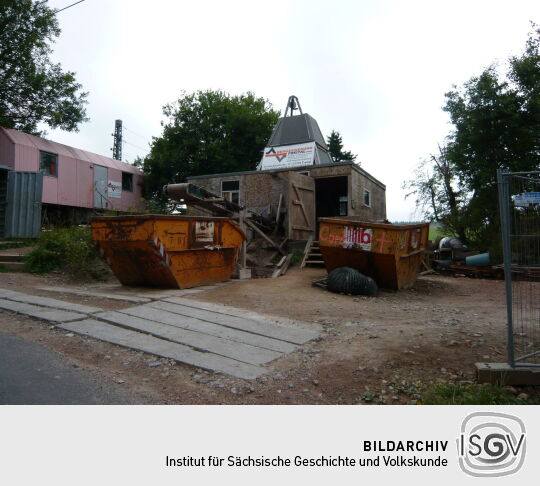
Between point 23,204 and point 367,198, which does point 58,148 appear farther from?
point 367,198

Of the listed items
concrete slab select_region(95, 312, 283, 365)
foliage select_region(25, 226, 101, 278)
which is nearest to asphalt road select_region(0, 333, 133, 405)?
concrete slab select_region(95, 312, 283, 365)

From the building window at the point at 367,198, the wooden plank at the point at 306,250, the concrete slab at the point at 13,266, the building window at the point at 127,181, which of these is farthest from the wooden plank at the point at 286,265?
the building window at the point at 127,181

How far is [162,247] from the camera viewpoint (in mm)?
6984

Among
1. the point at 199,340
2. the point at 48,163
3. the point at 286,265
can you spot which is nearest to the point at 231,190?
the point at 286,265

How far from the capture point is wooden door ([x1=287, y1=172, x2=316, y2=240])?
45.0 ft

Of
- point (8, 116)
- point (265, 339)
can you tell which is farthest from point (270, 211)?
point (8, 116)

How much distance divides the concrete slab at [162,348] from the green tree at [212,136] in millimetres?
22798

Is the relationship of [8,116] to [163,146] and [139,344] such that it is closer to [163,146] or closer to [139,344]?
[163,146]

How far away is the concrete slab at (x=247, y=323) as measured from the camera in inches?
188

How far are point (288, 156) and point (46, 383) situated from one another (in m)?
17.6

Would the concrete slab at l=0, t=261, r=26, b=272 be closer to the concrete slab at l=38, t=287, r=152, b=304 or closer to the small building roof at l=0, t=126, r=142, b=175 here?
the concrete slab at l=38, t=287, r=152, b=304

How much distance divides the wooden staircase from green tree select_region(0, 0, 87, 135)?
49.2 feet

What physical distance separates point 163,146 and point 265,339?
26371 mm

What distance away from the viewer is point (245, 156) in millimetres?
28984
